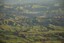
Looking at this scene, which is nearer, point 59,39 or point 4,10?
point 59,39

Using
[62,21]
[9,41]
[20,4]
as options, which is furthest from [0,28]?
[62,21]

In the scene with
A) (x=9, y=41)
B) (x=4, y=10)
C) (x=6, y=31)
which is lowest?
(x=9, y=41)

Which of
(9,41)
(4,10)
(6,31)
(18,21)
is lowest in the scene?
(9,41)

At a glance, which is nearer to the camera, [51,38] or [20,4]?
[51,38]

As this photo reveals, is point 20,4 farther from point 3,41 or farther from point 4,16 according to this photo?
point 3,41

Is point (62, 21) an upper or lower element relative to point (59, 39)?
→ upper

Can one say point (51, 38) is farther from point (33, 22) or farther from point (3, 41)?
point (3, 41)

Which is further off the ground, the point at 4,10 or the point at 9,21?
the point at 4,10

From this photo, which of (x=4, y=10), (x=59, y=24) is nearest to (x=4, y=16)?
(x=4, y=10)
